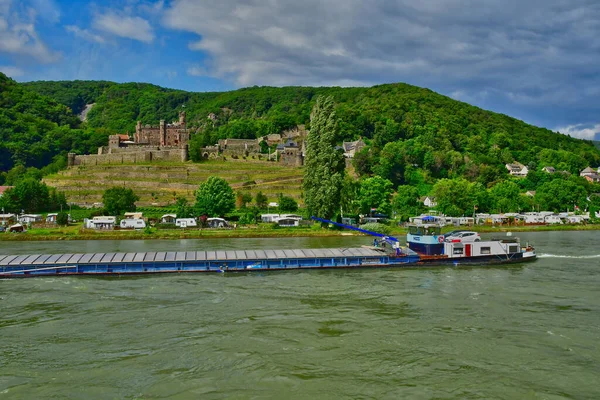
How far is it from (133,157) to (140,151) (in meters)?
3.06

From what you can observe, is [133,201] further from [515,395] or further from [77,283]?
[515,395]

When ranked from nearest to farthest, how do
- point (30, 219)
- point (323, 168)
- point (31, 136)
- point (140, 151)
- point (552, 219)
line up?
point (323, 168) → point (30, 219) → point (552, 219) → point (140, 151) → point (31, 136)

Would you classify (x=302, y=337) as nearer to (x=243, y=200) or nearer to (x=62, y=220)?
(x=62, y=220)

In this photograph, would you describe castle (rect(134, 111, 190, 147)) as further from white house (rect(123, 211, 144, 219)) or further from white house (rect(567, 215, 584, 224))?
white house (rect(567, 215, 584, 224))

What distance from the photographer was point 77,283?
104 feet

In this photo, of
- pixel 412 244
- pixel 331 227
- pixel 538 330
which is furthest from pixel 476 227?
pixel 538 330

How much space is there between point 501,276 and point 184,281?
20293 mm

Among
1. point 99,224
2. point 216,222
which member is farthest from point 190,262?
point 99,224

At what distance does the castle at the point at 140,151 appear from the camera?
111875mm

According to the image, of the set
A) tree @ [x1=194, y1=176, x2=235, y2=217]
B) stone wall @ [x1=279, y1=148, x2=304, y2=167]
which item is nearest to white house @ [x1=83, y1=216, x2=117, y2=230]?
tree @ [x1=194, y1=176, x2=235, y2=217]

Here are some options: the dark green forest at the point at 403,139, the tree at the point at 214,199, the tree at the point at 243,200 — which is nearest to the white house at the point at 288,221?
the tree at the point at 214,199

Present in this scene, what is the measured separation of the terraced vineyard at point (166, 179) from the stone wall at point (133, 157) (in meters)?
4.39

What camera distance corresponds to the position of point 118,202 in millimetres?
76625

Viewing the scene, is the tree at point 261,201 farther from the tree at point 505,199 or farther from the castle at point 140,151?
the tree at point 505,199
